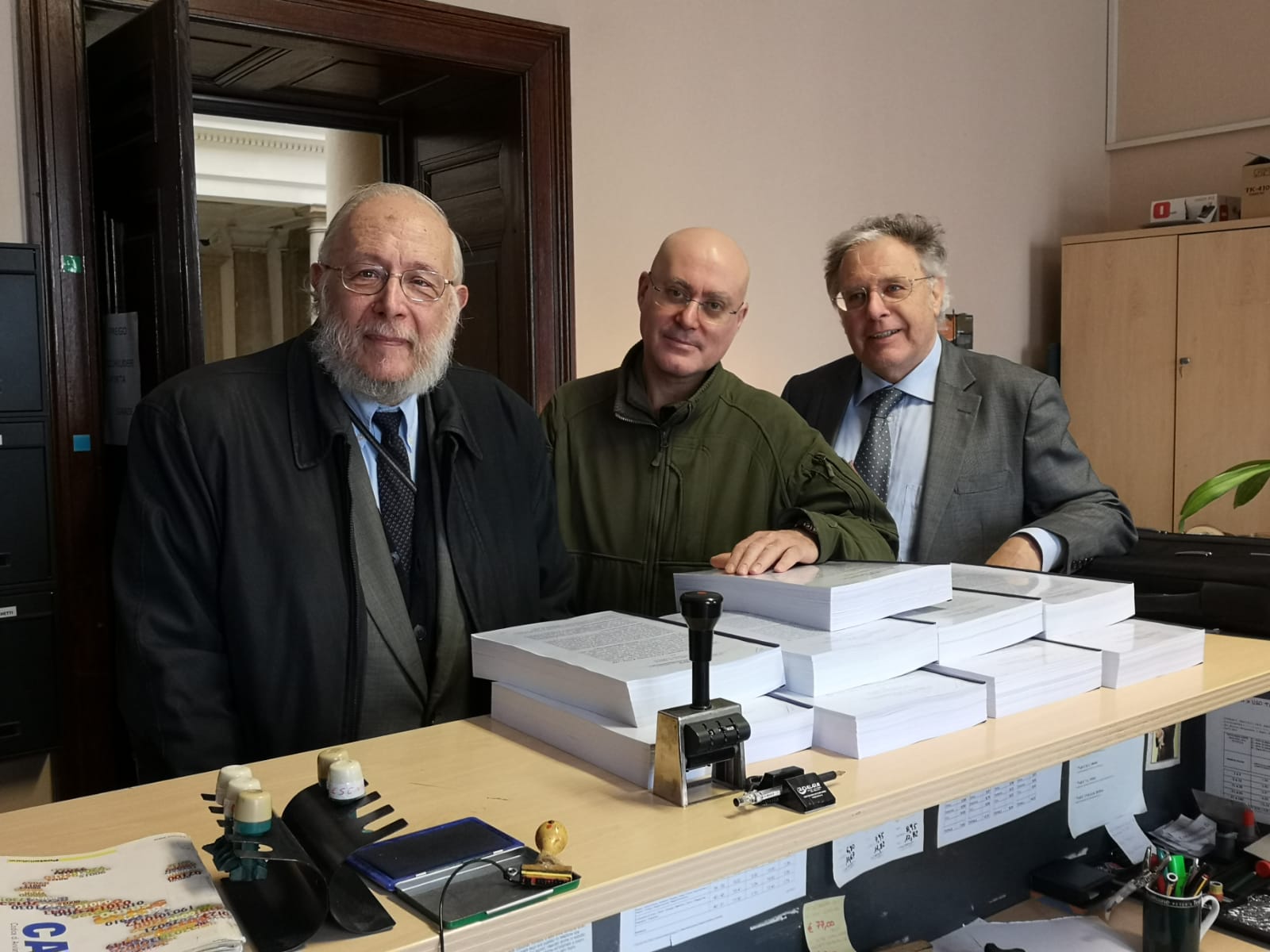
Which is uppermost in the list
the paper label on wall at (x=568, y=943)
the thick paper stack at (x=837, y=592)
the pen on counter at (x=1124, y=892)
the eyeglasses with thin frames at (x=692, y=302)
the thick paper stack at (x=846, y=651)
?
the eyeglasses with thin frames at (x=692, y=302)

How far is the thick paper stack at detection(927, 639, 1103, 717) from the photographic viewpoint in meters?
1.23

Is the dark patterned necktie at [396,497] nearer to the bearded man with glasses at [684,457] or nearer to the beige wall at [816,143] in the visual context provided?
the bearded man with glasses at [684,457]

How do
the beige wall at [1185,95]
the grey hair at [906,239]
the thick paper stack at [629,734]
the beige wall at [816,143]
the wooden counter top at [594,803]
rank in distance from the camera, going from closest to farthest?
the wooden counter top at [594,803], the thick paper stack at [629,734], the grey hair at [906,239], the beige wall at [816,143], the beige wall at [1185,95]

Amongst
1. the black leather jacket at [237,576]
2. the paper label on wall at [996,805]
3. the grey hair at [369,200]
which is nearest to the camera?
the paper label on wall at [996,805]

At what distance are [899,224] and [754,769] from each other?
179cm

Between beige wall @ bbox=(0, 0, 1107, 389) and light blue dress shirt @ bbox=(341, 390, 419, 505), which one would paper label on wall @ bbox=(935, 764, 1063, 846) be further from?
beige wall @ bbox=(0, 0, 1107, 389)

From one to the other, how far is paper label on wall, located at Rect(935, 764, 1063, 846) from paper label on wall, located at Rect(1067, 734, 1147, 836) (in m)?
0.04

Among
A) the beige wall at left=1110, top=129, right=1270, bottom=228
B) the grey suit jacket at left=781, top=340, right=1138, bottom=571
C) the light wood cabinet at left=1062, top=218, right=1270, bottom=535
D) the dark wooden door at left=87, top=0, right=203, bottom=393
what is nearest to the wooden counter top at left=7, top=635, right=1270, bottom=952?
the grey suit jacket at left=781, top=340, right=1138, bottom=571

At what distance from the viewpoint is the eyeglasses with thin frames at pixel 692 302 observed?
2.13 metres

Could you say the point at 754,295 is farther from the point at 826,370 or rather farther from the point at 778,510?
the point at 778,510

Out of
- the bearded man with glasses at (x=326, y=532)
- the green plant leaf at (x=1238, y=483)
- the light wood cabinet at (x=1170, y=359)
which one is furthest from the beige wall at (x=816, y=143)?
the green plant leaf at (x=1238, y=483)

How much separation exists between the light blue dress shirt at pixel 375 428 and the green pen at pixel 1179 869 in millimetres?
1262

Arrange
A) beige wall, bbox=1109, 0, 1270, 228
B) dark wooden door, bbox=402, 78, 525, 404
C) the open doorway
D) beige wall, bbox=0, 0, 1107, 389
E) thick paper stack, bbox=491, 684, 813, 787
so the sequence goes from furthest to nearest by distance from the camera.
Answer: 1. the open doorway
2. beige wall, bbox=1109, 0, 1270, 228
3. beige wall, bbox=0, 0, 1107, 389
4. dark wooden door, bbox=402, 78, 525, 404
5. thick paper stack, bbox=491, 684, 813, 787

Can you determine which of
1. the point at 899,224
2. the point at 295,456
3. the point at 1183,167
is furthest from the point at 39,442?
the point at 1183,167
